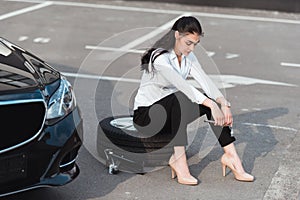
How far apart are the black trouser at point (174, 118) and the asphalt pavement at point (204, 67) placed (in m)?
0.34

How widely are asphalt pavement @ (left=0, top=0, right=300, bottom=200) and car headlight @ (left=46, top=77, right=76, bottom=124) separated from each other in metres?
0.70

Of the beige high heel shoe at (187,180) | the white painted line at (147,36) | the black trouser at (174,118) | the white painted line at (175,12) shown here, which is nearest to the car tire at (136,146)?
the black trouser at (174,118)

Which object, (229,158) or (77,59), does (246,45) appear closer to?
(77,59)

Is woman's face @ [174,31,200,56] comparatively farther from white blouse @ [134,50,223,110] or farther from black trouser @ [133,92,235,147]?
black trouser @ [133,92,235,147]

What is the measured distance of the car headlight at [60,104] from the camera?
4.56 metres

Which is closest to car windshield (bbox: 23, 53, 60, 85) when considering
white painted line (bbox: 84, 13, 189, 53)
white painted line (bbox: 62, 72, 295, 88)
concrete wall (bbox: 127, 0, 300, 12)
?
white painted line (bbox: 62, 72, 295, 88)

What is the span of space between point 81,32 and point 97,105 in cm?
388

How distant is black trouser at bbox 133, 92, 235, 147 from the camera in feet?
17.5

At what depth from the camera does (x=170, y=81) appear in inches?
210

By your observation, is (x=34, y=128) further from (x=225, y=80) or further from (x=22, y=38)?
(x=22, y=38)

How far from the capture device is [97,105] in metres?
7.32

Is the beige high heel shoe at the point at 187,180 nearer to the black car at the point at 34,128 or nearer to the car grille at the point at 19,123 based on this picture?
the black car at the point at 34,128

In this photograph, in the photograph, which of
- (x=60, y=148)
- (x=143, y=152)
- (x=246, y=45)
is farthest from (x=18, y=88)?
(x=246, y=45)

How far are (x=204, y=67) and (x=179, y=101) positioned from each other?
388 cm
